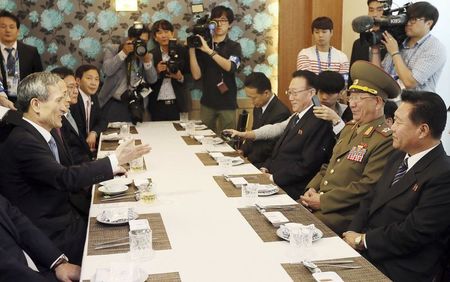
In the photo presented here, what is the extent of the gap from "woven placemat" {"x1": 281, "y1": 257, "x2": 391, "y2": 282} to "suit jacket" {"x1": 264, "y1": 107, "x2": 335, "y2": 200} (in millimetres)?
1634

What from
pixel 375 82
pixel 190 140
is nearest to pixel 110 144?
pixel 190 140

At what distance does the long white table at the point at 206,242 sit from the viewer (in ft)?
5.43

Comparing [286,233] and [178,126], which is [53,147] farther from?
[178,126]

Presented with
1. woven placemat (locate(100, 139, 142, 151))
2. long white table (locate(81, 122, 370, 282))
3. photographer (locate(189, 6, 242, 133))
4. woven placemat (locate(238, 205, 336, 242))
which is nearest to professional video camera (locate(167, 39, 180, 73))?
photographer (locate(189, 6, 242, 133))

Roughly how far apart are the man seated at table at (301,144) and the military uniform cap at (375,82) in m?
0.56

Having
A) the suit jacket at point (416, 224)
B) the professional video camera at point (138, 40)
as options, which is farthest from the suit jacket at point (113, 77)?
the suit jacket at point (416, 224)

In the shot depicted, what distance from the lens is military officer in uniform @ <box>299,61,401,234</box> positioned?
2.61 meters

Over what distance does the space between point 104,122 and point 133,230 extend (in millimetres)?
3041

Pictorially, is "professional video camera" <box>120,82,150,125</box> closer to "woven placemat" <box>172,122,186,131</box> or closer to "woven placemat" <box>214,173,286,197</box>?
"woven placemat" <box>172,122,186,131</box>

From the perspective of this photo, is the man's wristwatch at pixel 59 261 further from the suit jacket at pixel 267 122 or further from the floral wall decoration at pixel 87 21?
the floral wall decoration at pixel 87 21

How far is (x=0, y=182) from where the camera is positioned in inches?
90.6

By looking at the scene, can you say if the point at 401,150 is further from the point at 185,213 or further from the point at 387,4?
the point at 387,4

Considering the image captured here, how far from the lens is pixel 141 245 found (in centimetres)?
176

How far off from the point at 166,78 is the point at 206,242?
365 centimetres
